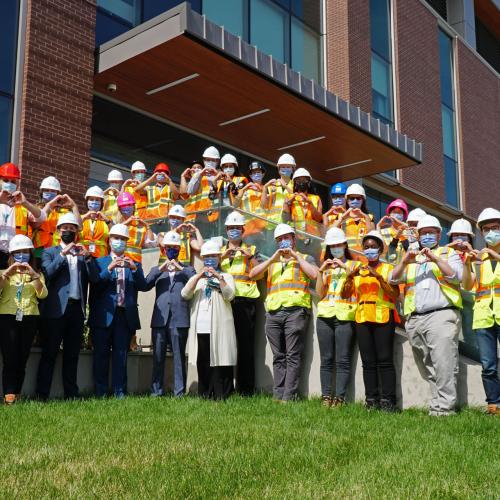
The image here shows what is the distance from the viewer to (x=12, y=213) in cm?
Answer: 896

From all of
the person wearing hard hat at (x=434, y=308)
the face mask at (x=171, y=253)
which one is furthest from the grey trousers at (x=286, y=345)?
the face mask at (x=171, y=253)

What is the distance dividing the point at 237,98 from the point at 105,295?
821 cm

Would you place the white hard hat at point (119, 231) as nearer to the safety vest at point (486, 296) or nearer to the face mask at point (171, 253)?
the face mask at point (171, 253)

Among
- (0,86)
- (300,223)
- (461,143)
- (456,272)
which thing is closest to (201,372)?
(300,223)

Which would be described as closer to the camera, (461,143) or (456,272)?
(456,272)

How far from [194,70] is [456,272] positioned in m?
8.40

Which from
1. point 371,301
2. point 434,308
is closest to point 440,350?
point 434,308

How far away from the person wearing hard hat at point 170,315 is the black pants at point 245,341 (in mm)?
679

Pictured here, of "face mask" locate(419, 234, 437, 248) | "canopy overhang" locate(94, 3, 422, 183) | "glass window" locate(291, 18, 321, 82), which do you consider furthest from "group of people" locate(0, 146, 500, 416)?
"glass window" locate(291, 18, 321, 82)

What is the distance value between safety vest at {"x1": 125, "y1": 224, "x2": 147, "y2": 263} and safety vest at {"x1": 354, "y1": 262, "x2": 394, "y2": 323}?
348 centimetres

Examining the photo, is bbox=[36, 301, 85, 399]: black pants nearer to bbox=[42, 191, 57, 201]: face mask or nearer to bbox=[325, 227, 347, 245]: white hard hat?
bbox=[42, 191, 57, 201]: face mask

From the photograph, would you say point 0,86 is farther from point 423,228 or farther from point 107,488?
point 107,488

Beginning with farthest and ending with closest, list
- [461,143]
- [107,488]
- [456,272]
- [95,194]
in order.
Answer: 1. [461,143]
2. [95,194]
3. [456,272]
4. [107,488]

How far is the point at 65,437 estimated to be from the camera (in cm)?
604
